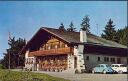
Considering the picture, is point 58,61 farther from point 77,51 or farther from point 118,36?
point 118,36

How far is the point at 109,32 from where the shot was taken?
86.3 m

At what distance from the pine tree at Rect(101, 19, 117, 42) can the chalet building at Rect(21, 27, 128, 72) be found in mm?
31897

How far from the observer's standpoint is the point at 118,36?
281 feet

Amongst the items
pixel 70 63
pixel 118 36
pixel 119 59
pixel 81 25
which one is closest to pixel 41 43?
pixel 70 63

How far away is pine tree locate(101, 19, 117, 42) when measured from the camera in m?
84.8

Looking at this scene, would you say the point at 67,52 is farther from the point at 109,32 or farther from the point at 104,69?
the point at 109,32

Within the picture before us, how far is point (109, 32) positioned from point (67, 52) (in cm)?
4249

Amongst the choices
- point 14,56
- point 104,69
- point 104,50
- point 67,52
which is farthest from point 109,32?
point 104,69

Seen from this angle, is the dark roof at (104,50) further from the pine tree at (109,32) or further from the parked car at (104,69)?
the pine tree at (109,32)

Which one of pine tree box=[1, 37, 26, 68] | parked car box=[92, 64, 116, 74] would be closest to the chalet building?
parked car box=[92, 64, 116, 74]

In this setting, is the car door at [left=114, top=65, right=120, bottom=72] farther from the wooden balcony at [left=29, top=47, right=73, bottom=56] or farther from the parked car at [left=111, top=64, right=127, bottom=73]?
the wooden balcony at [left=29, top=47, right=73, bottom=56]

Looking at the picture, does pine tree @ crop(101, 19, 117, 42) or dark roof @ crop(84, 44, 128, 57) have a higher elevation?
pine tree @ crop(101, 19, 117, 42)

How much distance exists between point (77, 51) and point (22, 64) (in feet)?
77.5

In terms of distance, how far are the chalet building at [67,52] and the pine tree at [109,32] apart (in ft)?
105
